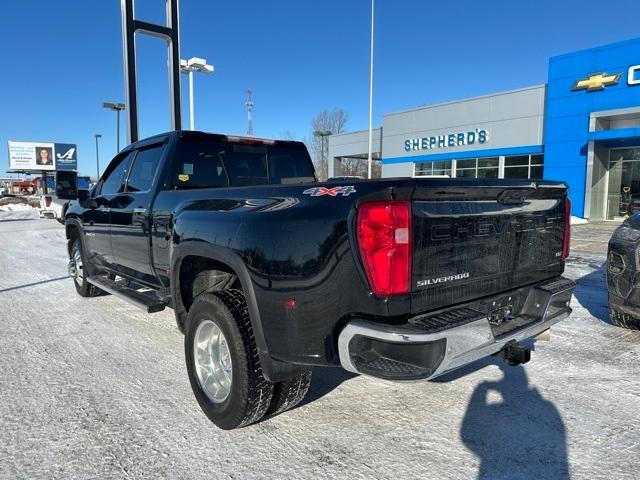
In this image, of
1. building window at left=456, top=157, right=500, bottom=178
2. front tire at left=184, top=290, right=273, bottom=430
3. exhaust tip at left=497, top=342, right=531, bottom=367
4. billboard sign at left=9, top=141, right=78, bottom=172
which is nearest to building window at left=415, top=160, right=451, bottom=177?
building window at left=456, top=157, right=500, bottom=178

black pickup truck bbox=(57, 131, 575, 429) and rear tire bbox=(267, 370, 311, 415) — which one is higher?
black pickup truck bbox=(57, 131, 575, 429)

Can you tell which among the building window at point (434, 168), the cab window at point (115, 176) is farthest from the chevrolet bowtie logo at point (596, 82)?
the cab window at point (115, 176)

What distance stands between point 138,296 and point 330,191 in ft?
8.73

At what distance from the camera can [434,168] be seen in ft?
93.5

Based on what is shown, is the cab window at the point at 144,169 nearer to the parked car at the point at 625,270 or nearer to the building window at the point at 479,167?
the parked car at the point at 625,270

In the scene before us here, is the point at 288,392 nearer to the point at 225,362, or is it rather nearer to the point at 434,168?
the point at 225,362

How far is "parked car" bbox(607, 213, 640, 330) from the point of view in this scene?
4426 millimetres

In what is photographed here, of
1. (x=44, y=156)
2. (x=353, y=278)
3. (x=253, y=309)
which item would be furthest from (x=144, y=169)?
(x=44, y=156)

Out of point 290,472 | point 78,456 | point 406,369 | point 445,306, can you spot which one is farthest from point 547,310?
point 78,456

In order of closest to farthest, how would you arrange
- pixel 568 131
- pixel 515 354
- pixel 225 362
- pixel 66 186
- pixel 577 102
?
pixel 515 354 < pixel 225 362 < pixel 66 186 < pixel 577 102 < pixel 568 131

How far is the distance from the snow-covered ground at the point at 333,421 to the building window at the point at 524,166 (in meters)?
20.7

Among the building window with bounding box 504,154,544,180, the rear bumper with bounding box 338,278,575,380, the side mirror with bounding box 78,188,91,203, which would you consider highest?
the building window with bounding box 504,154,544,180

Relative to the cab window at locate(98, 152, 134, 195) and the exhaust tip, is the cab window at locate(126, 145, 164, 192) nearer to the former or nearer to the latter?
the cab window at locate(98, 152, 134, 195)

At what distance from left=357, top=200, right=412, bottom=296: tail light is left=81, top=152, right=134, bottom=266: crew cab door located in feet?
12.3
